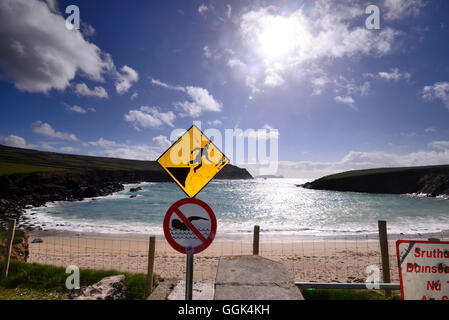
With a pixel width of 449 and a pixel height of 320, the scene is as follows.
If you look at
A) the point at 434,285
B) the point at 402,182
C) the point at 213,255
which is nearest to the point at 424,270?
the point at 434,285

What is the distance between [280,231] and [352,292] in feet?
57.3

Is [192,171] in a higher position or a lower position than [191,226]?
higher

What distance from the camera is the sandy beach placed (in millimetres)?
10084

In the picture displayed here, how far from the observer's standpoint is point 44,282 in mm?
5516

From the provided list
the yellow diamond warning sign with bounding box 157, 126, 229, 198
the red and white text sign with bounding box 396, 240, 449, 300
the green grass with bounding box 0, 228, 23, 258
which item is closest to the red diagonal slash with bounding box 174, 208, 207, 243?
the yellow diamond warning sign with bounding box 157, 126, 229, 198

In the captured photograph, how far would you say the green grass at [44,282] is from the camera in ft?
16.7

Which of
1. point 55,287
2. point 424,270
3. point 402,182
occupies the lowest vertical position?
point 55,287

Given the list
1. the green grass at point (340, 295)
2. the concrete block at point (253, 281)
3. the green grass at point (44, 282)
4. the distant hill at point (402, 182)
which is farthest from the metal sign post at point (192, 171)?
the distant hill at point (402, 182)

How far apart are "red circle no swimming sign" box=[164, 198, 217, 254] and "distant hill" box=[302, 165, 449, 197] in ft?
328

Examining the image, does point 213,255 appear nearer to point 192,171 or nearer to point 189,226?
point 189,226

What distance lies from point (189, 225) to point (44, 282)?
226 inches

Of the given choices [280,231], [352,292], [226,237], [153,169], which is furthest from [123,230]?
[153,169]

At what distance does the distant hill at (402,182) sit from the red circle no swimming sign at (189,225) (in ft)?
328
